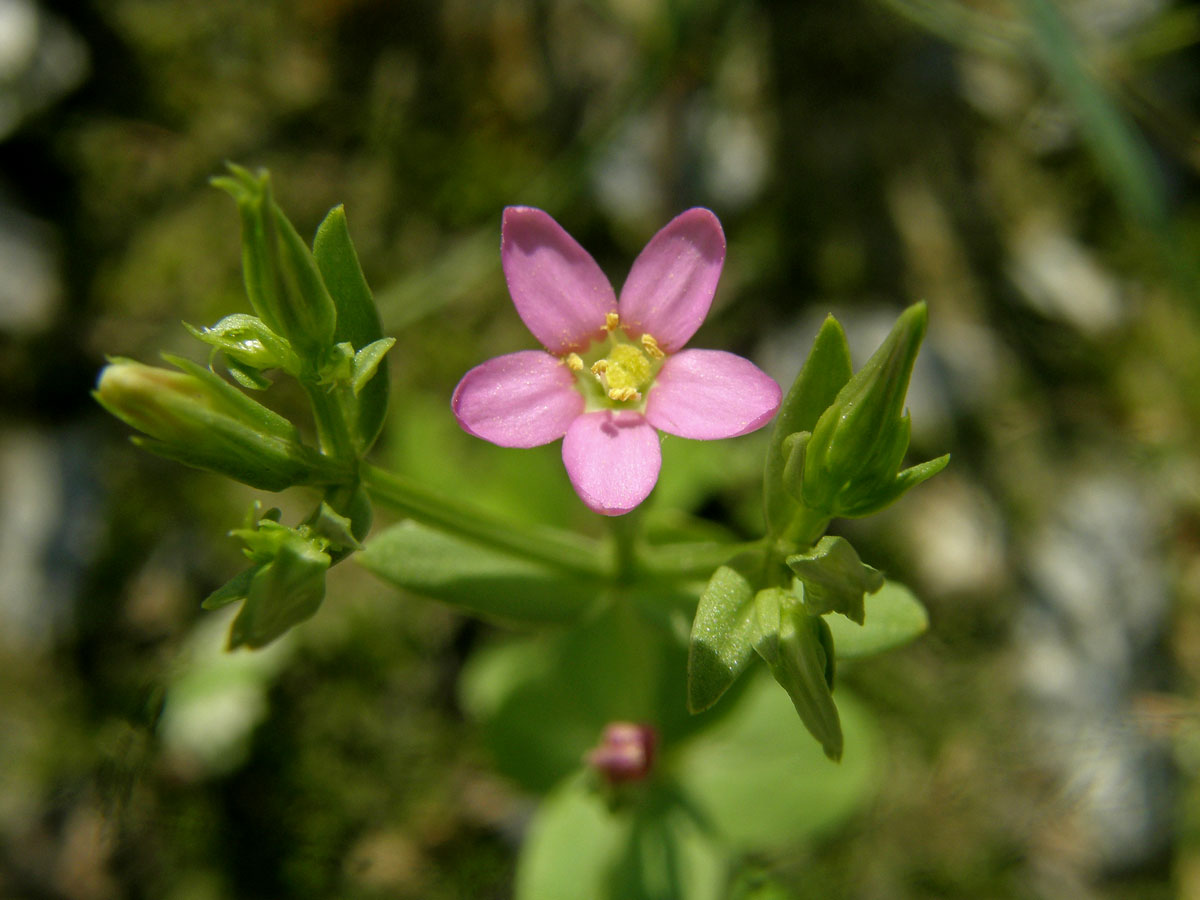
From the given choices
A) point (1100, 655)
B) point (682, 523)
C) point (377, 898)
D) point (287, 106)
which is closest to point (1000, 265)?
point (1100, 655)

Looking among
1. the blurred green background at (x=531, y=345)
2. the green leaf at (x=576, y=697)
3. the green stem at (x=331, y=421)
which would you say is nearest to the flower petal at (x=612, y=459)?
the green stem at (x=331, y=421)

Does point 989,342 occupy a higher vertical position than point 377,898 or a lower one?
higher

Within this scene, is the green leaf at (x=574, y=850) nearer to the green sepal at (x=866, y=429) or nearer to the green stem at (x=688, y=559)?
the green stem at (x=688, y=559)

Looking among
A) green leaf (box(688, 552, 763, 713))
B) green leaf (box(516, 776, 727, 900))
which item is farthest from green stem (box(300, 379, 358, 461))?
green leaf (box(516, 776, 727, 900))

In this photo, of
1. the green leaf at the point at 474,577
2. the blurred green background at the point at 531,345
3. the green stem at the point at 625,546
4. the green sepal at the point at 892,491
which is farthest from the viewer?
the blurred green background at the point at 531,345

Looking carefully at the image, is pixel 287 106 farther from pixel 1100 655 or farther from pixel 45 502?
pixel 1100 655

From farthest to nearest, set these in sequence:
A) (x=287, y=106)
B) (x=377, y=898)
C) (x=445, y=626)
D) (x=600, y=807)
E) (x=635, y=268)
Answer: (x=287, y=106) < (x=445, y=626) < (x=377, y=898) < (x=600, y=807) < (x=635, y=268)

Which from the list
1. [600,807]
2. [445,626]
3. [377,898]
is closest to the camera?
[600,807]

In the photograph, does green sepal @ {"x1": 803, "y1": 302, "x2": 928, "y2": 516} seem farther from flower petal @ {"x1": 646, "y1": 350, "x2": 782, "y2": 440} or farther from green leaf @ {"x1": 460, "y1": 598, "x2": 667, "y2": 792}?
green leaf @ {"x1": 460, "y1": 598, "x2": 667, "y2": 792}
